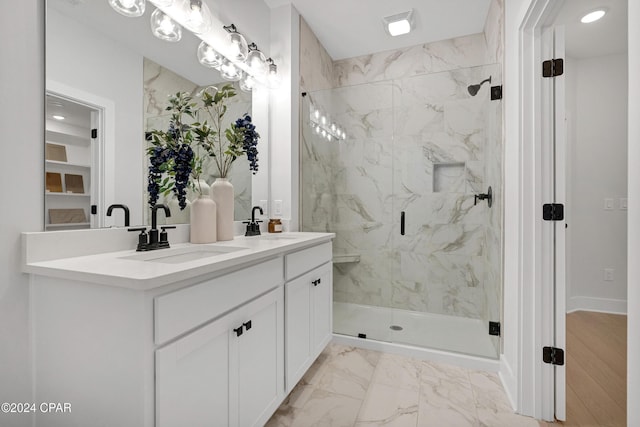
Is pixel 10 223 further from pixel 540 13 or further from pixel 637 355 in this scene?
pixel 540 13

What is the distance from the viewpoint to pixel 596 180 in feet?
9.71

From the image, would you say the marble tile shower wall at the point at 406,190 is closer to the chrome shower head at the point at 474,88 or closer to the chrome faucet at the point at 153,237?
the chrome shower head at the point at 474,88

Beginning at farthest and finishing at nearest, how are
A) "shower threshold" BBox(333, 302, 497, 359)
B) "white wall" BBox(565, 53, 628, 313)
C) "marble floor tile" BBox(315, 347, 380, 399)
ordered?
"white wall" BBox(565, 53, 628, 313)
"shower threshold" BBox(333, 302, 497, 359)
"marble floor tile" BBox(315, 347, 380, 399)

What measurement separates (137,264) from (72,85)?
28.9 inches

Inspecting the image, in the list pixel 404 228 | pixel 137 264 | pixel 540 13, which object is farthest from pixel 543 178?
pixel 137 264

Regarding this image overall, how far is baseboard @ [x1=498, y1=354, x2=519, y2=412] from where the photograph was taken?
62.2 inches

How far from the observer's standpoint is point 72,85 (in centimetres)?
111

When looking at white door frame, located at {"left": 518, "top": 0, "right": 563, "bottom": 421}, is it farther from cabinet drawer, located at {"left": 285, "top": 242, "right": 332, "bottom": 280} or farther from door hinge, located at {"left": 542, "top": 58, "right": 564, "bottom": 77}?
cabinet drawer, located at {"left": 285, "top": 242, "right": 332, "bottom": 280}

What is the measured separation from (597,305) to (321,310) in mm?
2959

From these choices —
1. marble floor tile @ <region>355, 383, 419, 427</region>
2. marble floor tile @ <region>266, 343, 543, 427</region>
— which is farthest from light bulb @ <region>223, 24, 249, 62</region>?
marble floor tile @ <region>355, 383, 419, 427</region>

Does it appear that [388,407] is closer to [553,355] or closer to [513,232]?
[553,355]

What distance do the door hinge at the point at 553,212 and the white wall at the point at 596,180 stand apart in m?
2.05

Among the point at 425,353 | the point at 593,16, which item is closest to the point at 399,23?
the point at 593,16

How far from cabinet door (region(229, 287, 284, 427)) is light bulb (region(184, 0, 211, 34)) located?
1423 mm
